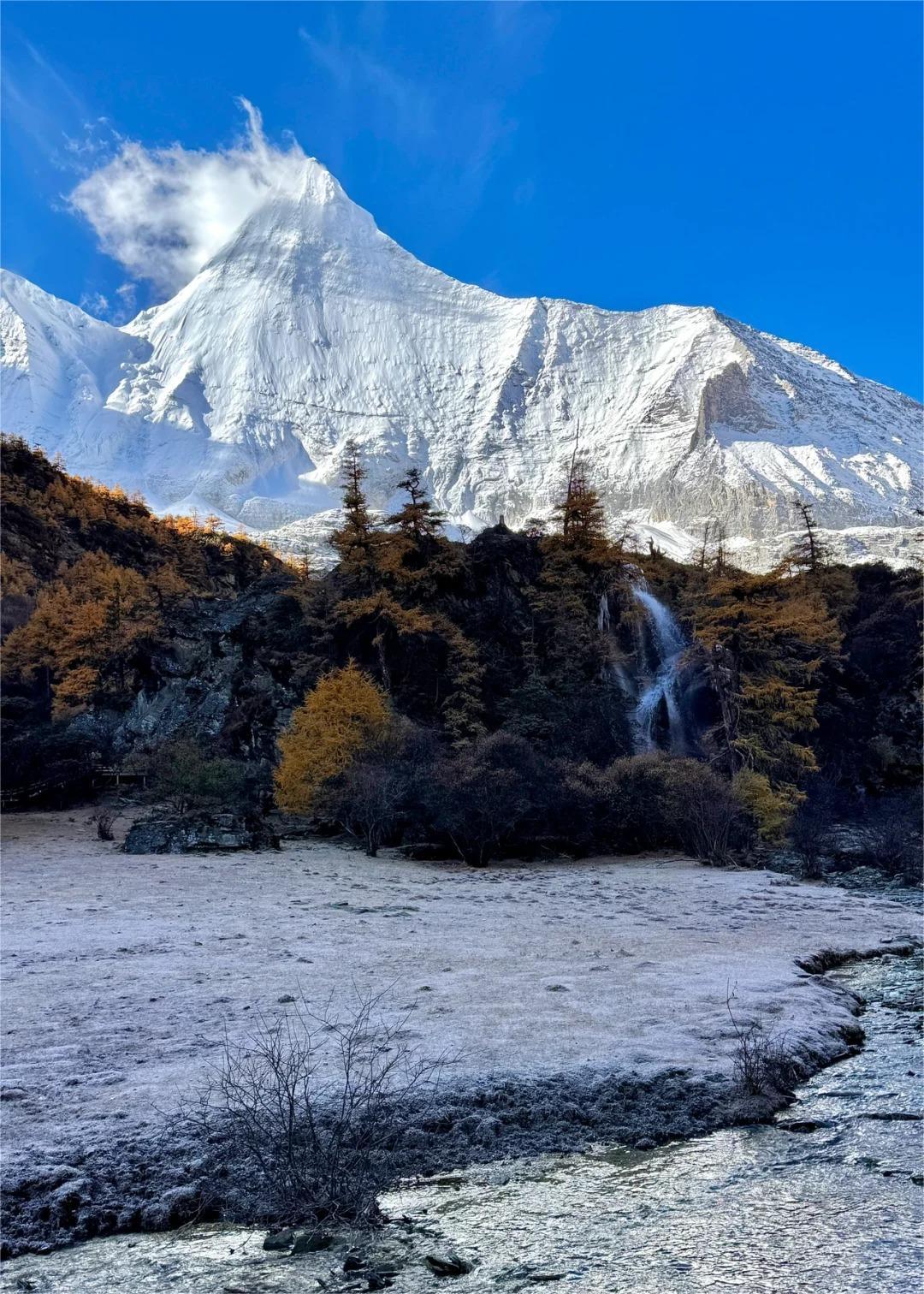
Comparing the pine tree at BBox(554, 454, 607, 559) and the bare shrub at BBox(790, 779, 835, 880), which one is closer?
the bare shrub at BBox(790, 779, 835, 880)

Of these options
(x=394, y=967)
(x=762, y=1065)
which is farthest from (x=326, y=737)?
(x=762, y=1065)

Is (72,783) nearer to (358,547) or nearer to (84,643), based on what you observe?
(84,643)

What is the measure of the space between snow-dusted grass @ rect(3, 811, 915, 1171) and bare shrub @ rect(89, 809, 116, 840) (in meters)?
3.97

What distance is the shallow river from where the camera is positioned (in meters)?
3.32

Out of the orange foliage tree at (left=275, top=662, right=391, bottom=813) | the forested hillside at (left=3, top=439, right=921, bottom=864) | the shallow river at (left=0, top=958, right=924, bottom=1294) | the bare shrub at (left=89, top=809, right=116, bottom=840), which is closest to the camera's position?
the shallow river at (left=0, top=958, right=924, bottom=1294)

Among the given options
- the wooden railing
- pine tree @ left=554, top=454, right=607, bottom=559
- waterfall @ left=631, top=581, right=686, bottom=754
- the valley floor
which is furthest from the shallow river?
pine tree @ left=554, top=454, right=607, bottom=559

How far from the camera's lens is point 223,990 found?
7449mm

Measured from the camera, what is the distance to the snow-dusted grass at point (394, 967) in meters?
5.60

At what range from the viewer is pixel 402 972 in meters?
8.30

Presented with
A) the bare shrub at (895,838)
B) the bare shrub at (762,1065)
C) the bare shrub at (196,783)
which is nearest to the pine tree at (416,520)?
the bare shrub at (196,783)

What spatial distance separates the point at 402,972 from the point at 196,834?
1314cm

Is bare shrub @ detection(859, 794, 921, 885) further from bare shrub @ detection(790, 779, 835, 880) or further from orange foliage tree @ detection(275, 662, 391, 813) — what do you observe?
orange foliage tree @ detection(275, 662, 391, 813)

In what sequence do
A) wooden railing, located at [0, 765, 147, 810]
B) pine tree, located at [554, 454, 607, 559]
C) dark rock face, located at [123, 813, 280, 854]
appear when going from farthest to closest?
1. pine tree, located at [554, 454, 607, 559]
2. wooden railing, located at [0, 765, 147, 810]
3. dark rock face, located at [123, 813, 280, 854]

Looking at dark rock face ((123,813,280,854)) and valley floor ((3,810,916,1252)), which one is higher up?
dark rock face ((123,813,280,854))
